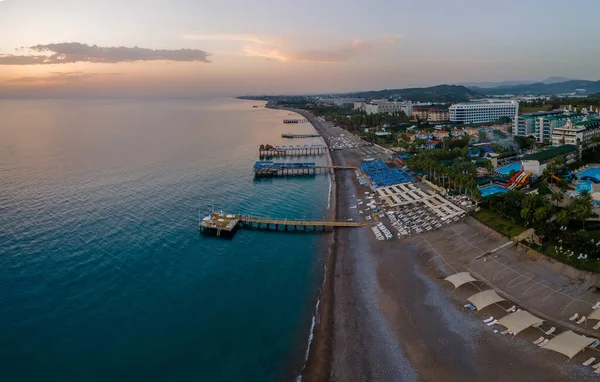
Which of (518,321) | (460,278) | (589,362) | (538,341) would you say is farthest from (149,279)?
(589,362)

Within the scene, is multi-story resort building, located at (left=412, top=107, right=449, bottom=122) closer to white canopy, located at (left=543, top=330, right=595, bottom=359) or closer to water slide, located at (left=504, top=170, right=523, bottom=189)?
water slide, located at (left=504, top=170, right=523, bottom=189)

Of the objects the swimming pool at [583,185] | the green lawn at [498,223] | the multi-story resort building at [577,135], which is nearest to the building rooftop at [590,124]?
the multi-story resort building at [577,135]

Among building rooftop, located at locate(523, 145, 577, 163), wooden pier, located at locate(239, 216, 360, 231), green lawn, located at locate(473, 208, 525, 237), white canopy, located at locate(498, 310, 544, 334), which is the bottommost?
white canopy, located at locate(498, 310, 544, 334)

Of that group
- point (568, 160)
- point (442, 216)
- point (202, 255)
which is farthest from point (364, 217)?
point (568, 160)

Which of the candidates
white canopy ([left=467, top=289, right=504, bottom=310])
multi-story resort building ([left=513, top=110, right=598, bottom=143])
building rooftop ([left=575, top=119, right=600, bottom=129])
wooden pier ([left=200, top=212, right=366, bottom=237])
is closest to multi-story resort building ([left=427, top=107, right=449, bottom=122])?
multi-story resort building ([left=513, top=110, right=598, bottom=143])

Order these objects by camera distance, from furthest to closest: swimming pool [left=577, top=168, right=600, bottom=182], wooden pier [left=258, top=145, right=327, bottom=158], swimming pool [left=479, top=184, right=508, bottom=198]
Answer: wooden pier [left=258, top=145, right=327, bottom=158], swimming pool [left=577, top=168, right=600, bottom=182], swimming pool [left=479, top=184, right=508, bottom=198]

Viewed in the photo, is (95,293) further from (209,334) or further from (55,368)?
(209,334)

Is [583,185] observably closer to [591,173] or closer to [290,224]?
[591,173]

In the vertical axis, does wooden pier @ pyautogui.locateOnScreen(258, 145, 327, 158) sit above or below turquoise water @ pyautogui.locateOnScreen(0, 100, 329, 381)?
above
